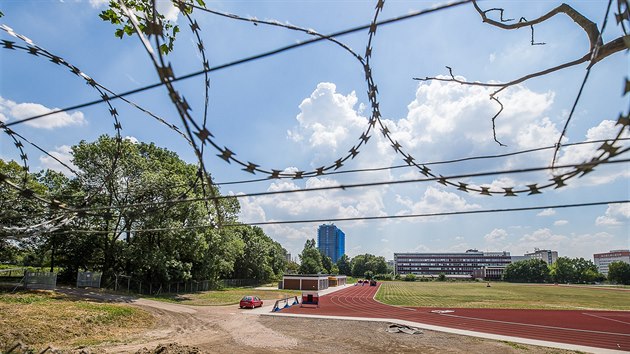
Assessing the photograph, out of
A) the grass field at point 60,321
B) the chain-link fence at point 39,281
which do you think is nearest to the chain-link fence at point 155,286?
the chain-link fence at point 39,281

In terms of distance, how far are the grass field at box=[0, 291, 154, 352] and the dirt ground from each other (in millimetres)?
1348

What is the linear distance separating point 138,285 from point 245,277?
32.1 m

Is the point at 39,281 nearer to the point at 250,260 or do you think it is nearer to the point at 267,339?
the point at 267,339

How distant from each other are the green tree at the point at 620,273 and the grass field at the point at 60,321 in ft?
458

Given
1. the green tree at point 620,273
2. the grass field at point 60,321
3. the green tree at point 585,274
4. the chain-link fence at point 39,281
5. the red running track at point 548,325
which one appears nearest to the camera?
the grass field at point 60,321

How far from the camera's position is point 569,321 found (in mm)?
25562

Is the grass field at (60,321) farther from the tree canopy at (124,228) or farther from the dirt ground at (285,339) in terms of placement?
the tree canopy at (124,228)

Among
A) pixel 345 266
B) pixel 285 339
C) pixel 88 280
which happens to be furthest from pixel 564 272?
pixel 88 280

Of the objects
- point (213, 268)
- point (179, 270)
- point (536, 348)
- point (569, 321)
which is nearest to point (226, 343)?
point (536, 348)

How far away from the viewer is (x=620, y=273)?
112625mm

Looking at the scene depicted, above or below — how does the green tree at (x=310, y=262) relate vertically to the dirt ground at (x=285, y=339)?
above

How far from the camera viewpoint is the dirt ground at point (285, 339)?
14.9 meters

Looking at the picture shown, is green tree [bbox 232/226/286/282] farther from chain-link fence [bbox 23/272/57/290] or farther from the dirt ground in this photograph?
the dirt ground

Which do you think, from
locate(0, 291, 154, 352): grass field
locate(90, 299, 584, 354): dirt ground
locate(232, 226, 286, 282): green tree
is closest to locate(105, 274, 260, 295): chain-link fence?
locate(0, 291, 154, 352): grass field
